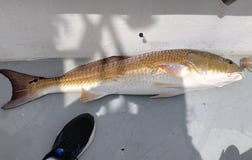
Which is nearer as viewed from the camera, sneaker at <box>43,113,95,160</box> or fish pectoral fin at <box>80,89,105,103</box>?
sneaker at <box>43,113,95,160</box>

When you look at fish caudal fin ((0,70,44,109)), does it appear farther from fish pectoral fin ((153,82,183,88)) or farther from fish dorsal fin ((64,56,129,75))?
fish pectoral fin ((153,82,183,88))

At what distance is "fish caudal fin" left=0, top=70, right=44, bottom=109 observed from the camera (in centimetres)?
201

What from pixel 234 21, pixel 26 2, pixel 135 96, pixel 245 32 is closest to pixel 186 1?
pixel 234 21

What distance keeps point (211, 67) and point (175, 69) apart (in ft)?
0.63

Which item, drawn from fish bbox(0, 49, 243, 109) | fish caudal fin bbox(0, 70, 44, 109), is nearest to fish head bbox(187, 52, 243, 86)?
fish bbox(0, 49, 243, 109)

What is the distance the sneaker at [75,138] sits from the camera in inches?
76.1

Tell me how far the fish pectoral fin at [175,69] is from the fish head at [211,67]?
0.12 feet

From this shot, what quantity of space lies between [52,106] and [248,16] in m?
1.19

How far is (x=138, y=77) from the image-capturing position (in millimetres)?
1979

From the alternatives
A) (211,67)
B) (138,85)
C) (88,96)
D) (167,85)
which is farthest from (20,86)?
(211,67)

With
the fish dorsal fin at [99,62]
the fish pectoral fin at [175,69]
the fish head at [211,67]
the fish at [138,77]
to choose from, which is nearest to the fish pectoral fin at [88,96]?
the fish at [138,77]

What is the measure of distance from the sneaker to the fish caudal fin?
0.27m

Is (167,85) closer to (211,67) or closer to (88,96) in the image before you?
(211,67)

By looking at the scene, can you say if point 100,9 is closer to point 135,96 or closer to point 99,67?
point 99,67
